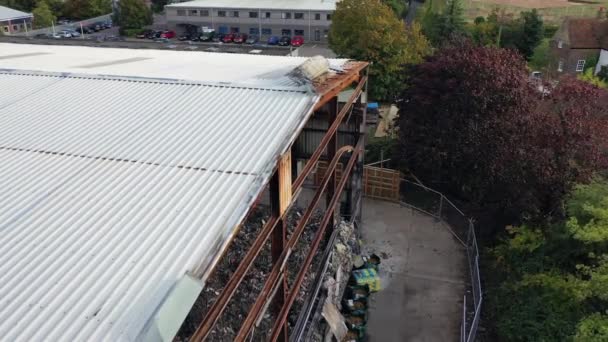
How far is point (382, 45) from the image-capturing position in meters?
27.8

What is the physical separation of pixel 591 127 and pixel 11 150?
50.0 ft

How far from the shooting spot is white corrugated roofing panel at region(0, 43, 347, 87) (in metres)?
12.0

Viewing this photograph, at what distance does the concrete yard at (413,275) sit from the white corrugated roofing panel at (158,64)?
22.9ft

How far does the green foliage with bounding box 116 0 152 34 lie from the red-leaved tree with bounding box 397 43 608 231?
134 ft

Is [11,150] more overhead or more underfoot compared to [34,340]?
more overhead

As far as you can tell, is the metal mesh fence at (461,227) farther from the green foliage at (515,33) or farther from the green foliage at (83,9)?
the green foliage at (83,9)

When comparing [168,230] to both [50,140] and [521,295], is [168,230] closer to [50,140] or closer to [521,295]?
[50,140]

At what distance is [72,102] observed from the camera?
10.6 m

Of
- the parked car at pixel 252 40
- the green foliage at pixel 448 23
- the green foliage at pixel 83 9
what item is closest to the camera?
the green foliage at pixel 448 23

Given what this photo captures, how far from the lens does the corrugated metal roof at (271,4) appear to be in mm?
47125

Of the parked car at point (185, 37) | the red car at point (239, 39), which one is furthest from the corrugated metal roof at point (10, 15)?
the red car at point (239, 39)

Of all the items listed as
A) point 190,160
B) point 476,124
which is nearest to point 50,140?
point 190,160

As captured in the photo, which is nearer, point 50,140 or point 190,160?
point 190,160

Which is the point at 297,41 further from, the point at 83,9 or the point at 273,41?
the point at 83,9
